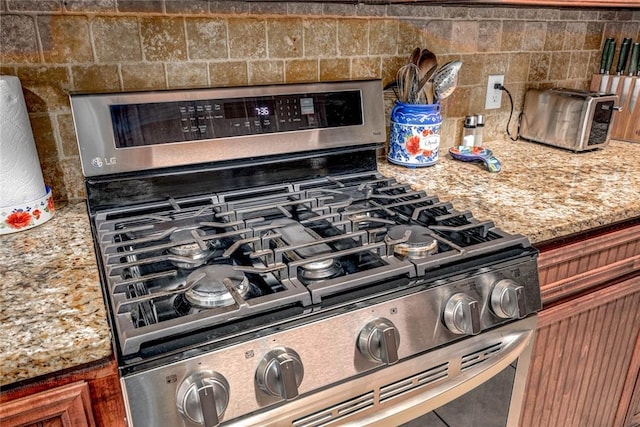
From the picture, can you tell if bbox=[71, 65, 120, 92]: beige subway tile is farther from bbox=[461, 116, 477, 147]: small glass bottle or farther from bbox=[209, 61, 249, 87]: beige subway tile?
bbox=[461, 116, 477, 147]: small glass bottle

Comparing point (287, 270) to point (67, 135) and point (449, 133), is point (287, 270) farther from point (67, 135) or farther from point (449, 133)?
point (449, 133)

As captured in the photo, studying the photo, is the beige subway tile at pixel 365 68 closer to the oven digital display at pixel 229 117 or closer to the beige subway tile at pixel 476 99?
the oven digital display at pixel 229 117

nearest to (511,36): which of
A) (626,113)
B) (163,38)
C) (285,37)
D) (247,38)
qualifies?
(626,113)

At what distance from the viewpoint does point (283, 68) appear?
4.29ft

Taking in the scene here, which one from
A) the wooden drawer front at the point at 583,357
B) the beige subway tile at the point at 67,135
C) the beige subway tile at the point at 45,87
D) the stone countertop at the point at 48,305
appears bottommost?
the wooden drawer front at the point at 583,357

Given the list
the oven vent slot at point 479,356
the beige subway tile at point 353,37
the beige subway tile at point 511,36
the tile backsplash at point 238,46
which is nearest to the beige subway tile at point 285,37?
the tile backsplash at point 238,46

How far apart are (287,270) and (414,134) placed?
75cm

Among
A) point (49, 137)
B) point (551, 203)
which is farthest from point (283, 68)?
point (551, 203)

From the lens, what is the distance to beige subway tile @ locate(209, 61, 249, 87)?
1.22 m

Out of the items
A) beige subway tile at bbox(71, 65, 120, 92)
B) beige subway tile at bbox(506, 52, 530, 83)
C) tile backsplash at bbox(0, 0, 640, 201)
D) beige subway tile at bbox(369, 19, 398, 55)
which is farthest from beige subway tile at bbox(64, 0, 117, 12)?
beige subway tile at bbox(506, 52, 530, 83)

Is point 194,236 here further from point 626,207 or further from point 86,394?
point 626,207

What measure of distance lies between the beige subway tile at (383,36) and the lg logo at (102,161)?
766 mm

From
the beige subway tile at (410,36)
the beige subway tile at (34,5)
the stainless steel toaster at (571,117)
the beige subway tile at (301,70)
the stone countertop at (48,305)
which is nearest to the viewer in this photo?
the stone countertop at (48,305)

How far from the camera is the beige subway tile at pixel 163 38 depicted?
113 centimetres
